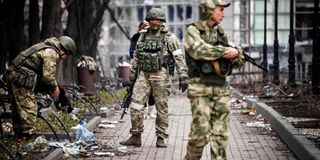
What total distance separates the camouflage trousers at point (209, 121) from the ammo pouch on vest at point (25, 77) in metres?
3.71

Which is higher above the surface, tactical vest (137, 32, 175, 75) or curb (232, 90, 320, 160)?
tactical vest (137, 32, 175, 75)

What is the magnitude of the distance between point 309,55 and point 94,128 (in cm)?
3602

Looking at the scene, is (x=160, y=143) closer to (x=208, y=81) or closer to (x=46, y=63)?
(x=46, y=63)

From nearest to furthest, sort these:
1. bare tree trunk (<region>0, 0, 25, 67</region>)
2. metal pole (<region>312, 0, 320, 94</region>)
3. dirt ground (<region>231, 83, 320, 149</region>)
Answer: dirt ground (<region>231, 83, 320, 149</region>) → metal pole (<region>312, 0, 320, 94</region>) → bare tree trunk (<region>0, 0, 25, 67</region>)

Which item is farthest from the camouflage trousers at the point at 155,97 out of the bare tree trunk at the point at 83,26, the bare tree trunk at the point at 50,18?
the bare tree trunk at the point at 83,26

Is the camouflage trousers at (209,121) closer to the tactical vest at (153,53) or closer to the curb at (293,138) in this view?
the curb at (293,138)

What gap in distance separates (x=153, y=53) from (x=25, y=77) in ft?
6.74

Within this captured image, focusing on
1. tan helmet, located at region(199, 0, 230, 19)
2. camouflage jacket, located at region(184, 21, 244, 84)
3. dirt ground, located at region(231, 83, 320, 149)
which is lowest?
dirt ground, located at region(231, 83, 320, 149)

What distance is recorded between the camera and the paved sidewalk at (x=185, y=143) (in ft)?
39.0

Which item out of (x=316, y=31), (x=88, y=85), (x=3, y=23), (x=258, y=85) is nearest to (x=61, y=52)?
(x=88, y=85)

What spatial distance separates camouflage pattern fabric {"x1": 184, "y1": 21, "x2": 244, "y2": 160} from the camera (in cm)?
938

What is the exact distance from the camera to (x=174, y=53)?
42.4ft

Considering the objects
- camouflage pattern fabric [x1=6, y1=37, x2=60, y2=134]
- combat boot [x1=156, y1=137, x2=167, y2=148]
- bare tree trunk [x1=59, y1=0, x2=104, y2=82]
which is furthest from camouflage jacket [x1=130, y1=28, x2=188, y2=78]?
bare tree trunk [x1=59, y1=0, x2=104, y2=82]

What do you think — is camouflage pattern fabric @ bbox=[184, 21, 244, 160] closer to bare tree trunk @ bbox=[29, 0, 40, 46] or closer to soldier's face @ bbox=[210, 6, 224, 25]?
soldier's face @ bbox=[210, 6, 224, 25]
